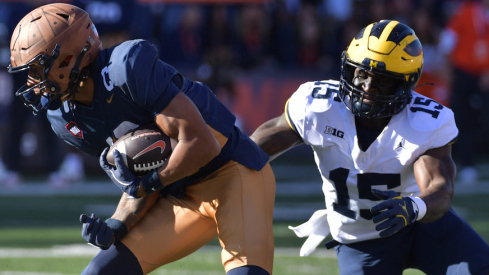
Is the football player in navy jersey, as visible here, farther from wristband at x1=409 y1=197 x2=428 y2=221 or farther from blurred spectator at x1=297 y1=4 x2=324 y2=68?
blurred spectator at x1=297 y1=4 x2=324 y2=68

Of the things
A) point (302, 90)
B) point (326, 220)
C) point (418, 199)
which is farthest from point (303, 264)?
A: point (418, 199)

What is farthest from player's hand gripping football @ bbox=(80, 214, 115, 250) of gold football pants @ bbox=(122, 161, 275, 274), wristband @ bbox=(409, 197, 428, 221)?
wristband @ bbox=(409, 197, 428, 221)

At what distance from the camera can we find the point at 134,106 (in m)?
3.07

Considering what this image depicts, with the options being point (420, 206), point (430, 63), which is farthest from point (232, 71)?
point (420, 206)

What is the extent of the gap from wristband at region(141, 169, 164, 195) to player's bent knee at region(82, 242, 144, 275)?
0.34 m

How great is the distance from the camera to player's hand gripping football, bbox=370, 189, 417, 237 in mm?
2770

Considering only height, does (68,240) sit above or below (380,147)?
below

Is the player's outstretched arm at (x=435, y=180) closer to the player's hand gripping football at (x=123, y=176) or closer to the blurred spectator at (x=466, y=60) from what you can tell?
the player's hand gripping football at (x=123, y=176)

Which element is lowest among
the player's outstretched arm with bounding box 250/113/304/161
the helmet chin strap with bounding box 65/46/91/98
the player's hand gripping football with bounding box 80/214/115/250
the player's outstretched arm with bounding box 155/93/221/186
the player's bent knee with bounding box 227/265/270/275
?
the player's bent knee with bounding box 227/265/270/275

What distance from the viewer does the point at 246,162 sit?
3291 millimetres

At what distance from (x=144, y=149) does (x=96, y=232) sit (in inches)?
16.6

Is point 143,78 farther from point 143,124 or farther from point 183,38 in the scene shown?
point 183,38

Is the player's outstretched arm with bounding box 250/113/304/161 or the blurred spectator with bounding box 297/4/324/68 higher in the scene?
the player's outstretched arm with bounding box 250/113/304/161

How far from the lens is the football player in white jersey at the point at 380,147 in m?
3.26
